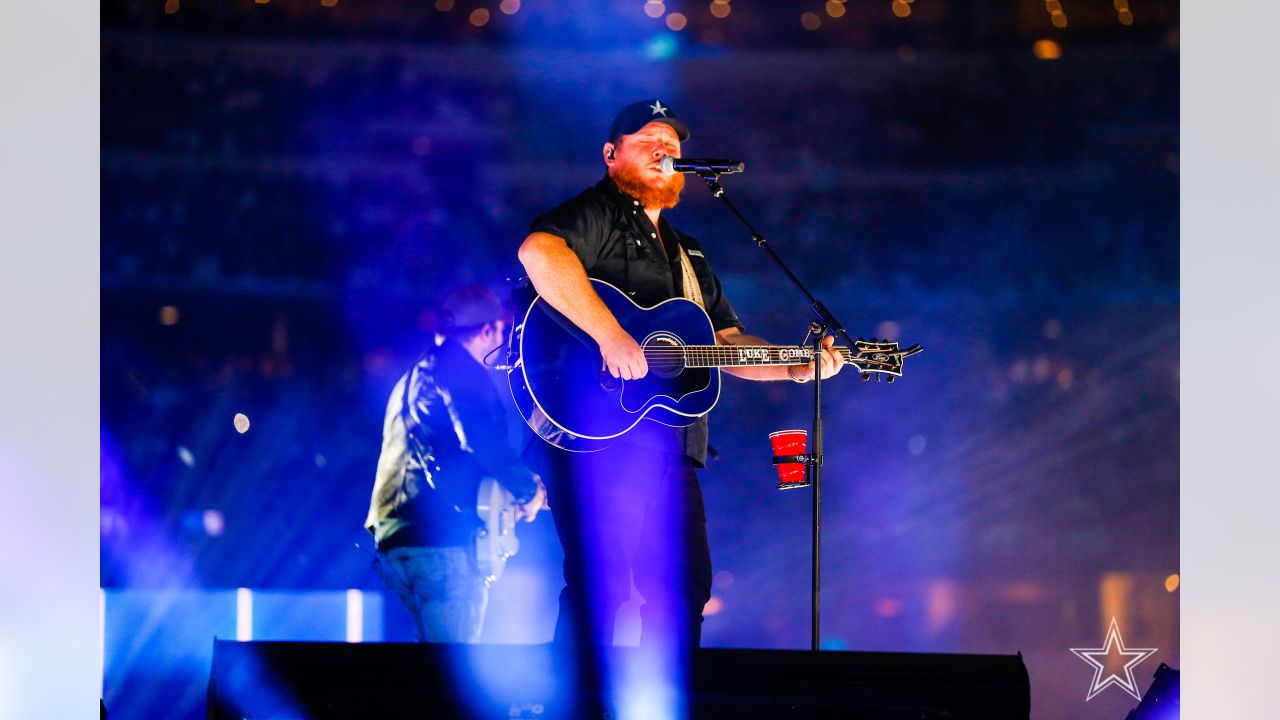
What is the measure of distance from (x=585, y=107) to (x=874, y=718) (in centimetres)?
250

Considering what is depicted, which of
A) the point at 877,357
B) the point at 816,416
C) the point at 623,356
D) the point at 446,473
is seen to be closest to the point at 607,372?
the point at 623,356

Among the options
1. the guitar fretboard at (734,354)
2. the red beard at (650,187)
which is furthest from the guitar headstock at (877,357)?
the red beard at (650,187)

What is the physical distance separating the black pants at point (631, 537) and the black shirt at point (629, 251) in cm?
7

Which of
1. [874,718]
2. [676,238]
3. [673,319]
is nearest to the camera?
[874,718]

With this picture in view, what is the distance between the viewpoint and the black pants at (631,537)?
146 inches

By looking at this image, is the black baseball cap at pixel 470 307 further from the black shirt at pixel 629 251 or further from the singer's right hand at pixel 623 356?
the singer's right hand at pixel 623 356

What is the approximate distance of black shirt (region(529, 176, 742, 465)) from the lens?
3.75 metres

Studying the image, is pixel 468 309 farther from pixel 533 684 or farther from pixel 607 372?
pixel 533 684

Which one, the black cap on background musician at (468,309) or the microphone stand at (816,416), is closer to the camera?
the microphone stand at (816,416)

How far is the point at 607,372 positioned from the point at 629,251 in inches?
16.7

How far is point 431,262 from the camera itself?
13.8 ft

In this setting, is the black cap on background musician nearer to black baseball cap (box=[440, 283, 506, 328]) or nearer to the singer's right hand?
black baseball cap (box=[440, 283, 506, 328])
